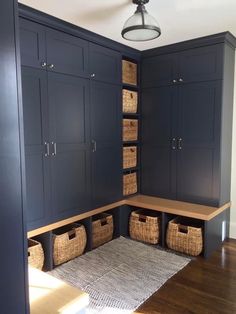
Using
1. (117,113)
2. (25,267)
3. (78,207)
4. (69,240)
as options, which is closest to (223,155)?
(117,113)

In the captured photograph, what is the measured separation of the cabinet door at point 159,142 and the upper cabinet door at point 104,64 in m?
0.51

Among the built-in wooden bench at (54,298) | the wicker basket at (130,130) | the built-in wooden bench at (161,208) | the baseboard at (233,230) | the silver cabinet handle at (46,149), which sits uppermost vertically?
the wicker basket at (130,130)

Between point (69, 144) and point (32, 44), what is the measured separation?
Answer: 0.92 metres

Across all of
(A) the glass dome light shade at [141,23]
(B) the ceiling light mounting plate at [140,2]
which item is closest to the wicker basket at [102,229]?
(A) the glass dome light shade at [141,23]

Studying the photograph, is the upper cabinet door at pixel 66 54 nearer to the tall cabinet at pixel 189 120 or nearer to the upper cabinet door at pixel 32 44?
the upper cabinet door at pixel 32 44

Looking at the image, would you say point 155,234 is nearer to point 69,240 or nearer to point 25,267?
point 69,240

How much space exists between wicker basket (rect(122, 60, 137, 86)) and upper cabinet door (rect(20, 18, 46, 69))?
1142mm

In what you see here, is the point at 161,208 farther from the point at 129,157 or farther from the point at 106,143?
the point at 106,143

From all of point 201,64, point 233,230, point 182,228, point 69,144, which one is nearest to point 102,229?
point 182,228

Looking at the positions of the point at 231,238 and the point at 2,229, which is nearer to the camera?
the point at 2,229

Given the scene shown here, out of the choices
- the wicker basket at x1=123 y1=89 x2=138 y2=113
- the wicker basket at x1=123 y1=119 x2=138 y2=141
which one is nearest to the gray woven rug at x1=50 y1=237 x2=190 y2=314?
the wicker basket at x1=123 y1=119 x2=138 y2=141

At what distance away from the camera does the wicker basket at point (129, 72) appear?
323 centimetres

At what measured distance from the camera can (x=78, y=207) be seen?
275 cm

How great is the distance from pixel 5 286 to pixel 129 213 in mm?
2421
